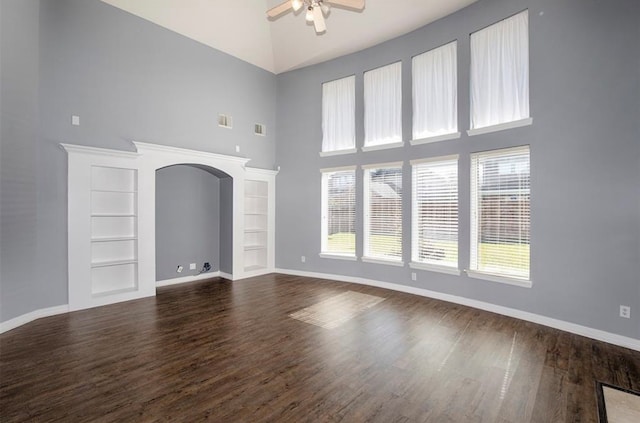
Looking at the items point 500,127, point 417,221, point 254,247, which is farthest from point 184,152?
point 500,127

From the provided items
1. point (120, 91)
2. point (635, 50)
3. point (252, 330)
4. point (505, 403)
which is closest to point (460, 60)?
point (635, 50)

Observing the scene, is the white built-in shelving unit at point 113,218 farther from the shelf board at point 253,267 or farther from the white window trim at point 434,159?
the white window trim at point 434,159

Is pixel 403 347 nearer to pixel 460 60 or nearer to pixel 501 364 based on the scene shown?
pixel 501 364

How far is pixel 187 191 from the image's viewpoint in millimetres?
6352

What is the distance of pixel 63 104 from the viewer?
4.32m

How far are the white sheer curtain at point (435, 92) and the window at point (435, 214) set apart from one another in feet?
1.99

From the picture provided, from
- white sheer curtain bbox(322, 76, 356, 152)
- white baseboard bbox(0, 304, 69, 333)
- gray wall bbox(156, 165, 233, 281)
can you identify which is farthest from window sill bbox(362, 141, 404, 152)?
white baseboard bbox(0, 304, 69, 333)

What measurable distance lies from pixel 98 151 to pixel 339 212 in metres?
4.46

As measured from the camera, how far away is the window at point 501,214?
4164 millimetres

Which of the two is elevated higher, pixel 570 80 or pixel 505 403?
pixel 570 80

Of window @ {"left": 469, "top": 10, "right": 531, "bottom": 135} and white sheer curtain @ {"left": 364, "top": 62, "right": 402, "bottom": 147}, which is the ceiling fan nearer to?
white sheer curtain @ {"left": 364, "top": 62, "right": 402, "bottom": 147}

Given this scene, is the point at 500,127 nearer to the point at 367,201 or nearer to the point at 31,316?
the point at 367,201

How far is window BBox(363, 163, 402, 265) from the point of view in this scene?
221 inches

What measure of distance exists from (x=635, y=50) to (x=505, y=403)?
4053 millimetres
